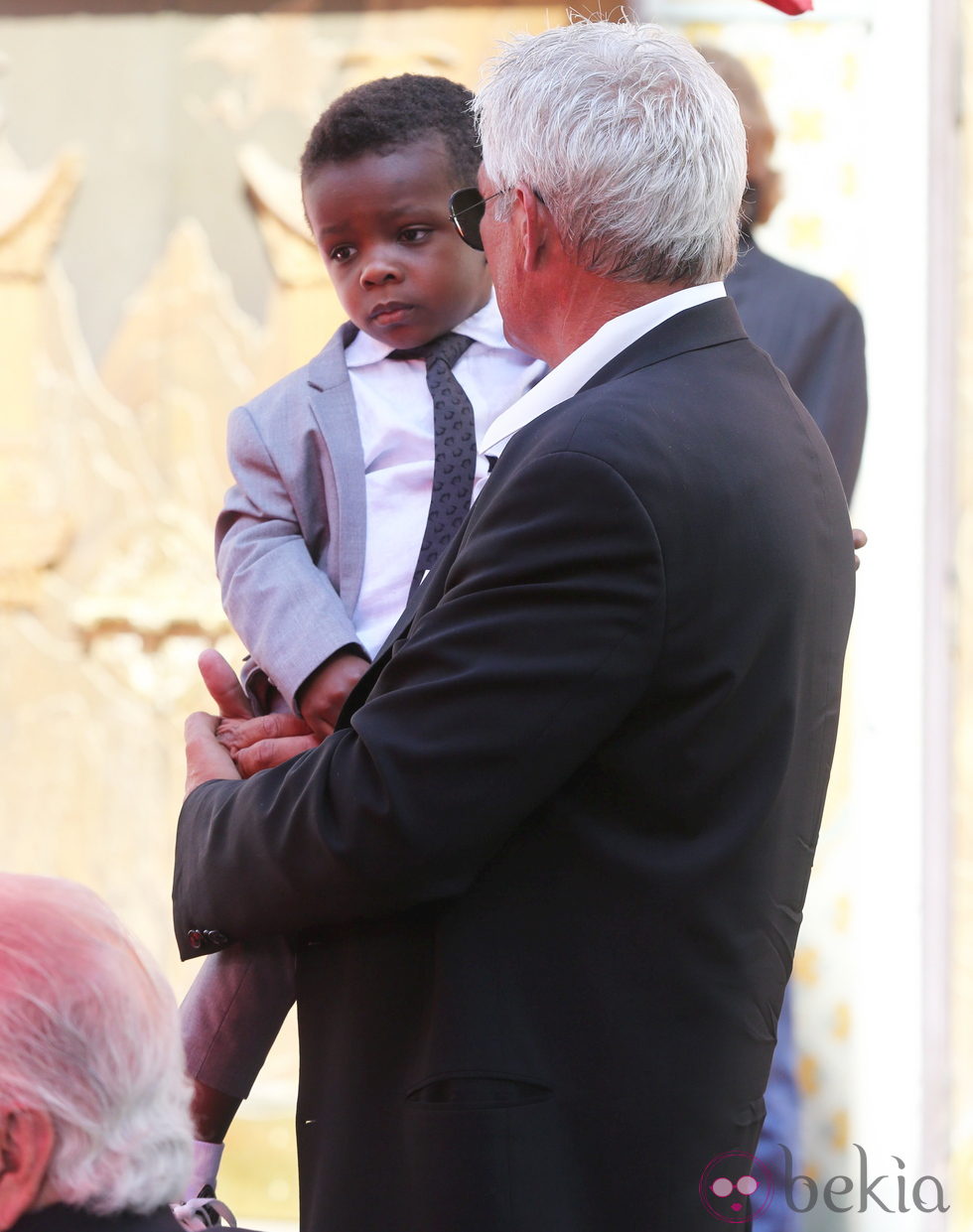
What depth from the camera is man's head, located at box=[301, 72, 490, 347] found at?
207cm

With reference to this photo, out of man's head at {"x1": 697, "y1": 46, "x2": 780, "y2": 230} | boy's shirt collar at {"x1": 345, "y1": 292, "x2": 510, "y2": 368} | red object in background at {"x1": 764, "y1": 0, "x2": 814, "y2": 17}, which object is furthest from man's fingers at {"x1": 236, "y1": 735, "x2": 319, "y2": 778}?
man's head at {"x1": 697, "y1": 46, "x2": 780, "y2": 230}

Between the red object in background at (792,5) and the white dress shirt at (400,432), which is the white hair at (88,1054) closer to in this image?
the white dress shirt at (400,432)

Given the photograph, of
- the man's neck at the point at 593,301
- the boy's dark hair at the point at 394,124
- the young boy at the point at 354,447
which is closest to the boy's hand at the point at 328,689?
the young boy at the point at 354,447

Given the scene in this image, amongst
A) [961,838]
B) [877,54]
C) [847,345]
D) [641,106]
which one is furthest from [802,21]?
[641,106]

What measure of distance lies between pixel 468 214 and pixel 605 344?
28 cm

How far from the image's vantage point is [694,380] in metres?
1.56

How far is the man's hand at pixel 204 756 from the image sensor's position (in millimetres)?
1803

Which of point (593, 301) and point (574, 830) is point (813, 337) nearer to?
point (593, 301)

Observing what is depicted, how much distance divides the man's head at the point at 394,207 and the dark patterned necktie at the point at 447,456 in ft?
0.18

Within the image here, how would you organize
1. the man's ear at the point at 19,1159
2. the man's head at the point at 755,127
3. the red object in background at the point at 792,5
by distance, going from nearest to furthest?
the man's ear at the point at 19,1159 → the red object in background at the point at 792,5 → the man's head at the point at 755,127

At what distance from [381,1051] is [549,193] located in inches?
35.2

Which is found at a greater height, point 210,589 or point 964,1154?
point 210,589

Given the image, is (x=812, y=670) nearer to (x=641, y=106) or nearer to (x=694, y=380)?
(x=694, y=380)

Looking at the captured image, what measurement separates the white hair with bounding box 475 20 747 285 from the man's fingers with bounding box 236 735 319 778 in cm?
66
